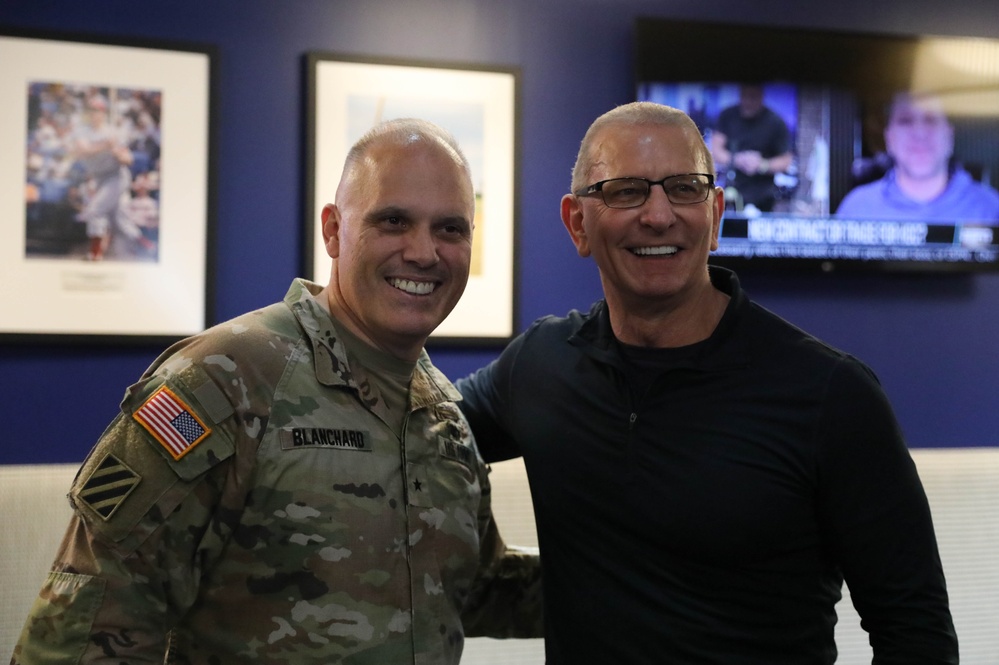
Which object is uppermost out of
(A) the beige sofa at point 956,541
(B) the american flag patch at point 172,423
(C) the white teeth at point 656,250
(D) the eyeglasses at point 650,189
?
(D) the eyeglasses at point 650,189

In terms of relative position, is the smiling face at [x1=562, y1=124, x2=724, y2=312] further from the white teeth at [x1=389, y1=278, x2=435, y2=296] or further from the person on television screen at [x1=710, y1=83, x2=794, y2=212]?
the person on television screen at [x1=710, y1=83, x2=794, y2=212]

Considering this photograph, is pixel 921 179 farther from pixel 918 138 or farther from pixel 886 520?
pixel 886 520

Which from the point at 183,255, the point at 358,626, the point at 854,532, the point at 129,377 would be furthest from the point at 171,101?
the point at 854,532

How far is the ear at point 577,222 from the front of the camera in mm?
1733

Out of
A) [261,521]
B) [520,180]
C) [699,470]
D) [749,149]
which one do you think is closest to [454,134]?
[520,180]

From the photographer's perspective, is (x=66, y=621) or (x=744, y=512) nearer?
(x=66, y=621)

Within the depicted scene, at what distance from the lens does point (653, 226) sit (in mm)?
1604

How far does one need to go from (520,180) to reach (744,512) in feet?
5.46

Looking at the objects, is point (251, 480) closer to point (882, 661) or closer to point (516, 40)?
point (882, 661)

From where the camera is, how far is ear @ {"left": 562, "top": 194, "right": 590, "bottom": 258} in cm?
173

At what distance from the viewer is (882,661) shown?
1.50 meters

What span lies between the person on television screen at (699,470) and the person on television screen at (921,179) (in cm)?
169

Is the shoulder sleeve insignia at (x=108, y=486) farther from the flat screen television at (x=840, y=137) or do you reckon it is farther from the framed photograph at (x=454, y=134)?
the flat screen television at (x=840, y=137)

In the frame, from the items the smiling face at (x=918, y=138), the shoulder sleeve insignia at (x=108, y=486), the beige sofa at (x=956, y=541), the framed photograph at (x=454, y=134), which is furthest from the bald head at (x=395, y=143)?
the smiling face at (x=918, y=138)
